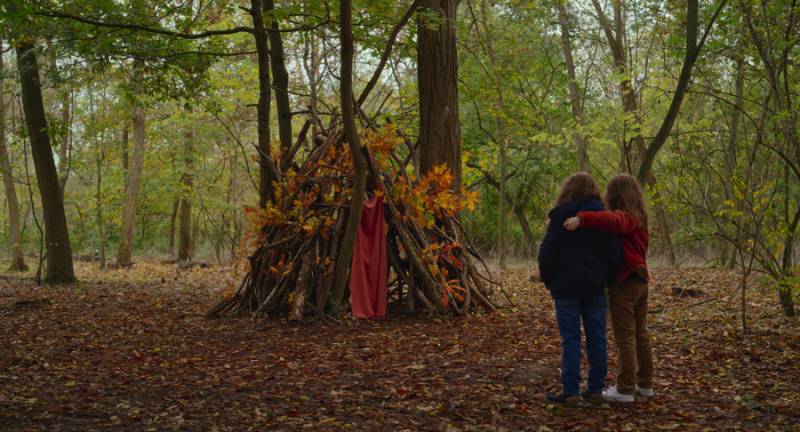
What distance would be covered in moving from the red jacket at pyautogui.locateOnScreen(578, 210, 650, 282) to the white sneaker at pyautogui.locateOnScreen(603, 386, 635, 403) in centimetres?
67

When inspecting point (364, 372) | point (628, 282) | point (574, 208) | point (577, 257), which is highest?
point (574, 208)

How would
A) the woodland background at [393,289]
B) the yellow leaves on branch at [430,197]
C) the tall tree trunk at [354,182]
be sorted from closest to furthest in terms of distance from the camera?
the woodland background at [393,289], the tall tree trunk at [354,182], the yellow leaves on branch at [430,197]

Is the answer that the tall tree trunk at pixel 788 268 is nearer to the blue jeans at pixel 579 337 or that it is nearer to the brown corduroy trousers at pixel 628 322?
the brown corduroy trousers at pixel 628 322

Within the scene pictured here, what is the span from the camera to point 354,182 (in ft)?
22.5

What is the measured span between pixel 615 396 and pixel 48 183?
9118mm

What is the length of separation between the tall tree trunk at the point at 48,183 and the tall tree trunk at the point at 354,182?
18.0ft

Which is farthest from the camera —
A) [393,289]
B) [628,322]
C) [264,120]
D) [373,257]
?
[393,289]

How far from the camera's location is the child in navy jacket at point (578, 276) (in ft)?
12.9

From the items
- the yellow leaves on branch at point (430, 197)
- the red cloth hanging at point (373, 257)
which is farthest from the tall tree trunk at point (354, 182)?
the yellow leaves on branch at point (430, 197)

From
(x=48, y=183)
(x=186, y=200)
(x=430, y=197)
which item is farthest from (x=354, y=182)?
(x=186, y=200)

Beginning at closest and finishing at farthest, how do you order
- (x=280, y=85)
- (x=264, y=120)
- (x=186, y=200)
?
(x=264, y=120) < (x=280, y=85) < (x=186, y=200)

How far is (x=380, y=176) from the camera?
24.1ft

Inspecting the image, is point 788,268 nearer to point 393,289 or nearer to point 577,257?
point 577,257

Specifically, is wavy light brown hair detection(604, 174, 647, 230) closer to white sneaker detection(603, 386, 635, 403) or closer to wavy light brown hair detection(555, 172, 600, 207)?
wavy light brown hair detection(555, 172, 600, 207)
